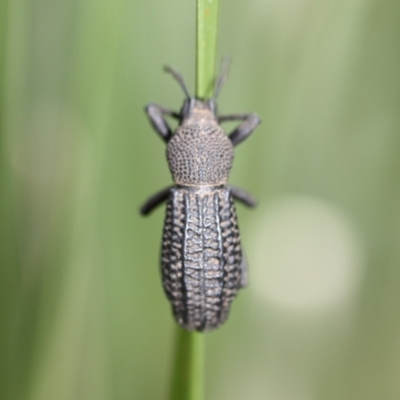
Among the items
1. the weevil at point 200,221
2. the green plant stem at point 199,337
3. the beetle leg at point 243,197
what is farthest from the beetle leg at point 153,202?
the green plant stem at point 199,337

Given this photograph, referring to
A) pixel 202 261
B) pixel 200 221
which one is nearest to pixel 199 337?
pixel 202 261

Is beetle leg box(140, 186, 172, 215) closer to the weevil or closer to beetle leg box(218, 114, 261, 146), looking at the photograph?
the weevil

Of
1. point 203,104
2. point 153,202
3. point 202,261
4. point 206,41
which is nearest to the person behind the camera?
point 206,41

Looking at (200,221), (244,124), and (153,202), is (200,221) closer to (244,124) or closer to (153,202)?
A: (153,202)

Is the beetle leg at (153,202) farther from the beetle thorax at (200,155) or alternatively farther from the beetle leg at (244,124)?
the beetle leg at (244,124)

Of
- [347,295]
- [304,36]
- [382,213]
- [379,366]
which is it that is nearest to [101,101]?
[304,36]
